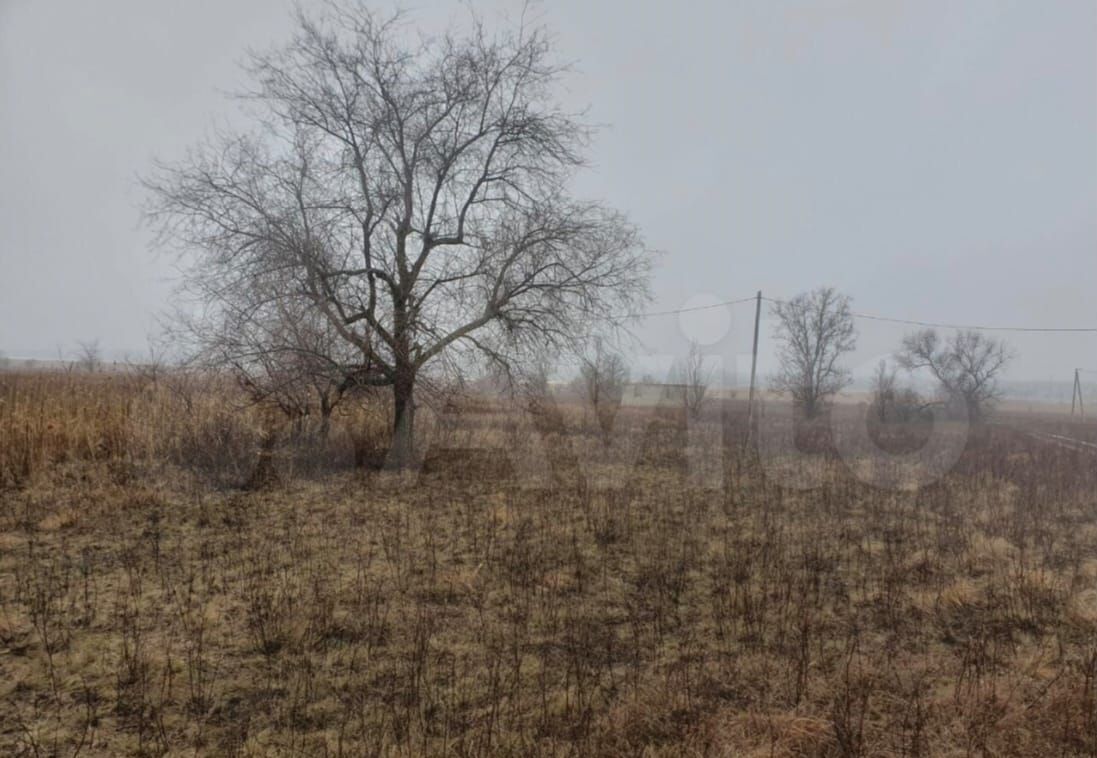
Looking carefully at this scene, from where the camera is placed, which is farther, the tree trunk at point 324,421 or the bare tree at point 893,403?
the bare tree at point 893,403

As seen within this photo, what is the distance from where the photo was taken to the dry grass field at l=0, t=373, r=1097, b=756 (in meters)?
2.53

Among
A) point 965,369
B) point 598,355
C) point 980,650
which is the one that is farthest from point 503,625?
point 965,369

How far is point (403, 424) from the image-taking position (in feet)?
30.2

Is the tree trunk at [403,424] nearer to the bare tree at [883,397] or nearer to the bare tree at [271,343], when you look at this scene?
the bare tree at [271,343]

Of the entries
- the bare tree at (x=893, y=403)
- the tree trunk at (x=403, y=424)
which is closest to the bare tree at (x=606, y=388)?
the tree trunk at (x=403, y=424)

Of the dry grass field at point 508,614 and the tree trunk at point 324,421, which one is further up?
the tree trunk at point 324,421

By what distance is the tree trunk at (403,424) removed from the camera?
29.2 feet

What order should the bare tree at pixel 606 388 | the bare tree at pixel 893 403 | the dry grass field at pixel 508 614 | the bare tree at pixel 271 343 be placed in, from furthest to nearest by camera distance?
the bare tree at pixel 893 403 → the bare tree at pixel 606 388 → the bare tree at pixel 271 343 → the dry grass field at pixel 508 614

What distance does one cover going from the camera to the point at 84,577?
4.12m

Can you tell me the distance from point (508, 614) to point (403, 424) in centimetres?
590

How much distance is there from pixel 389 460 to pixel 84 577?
5.11 metres

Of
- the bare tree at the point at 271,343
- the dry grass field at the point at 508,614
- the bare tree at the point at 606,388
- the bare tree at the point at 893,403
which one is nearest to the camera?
the dry grass field at the point at 508,614

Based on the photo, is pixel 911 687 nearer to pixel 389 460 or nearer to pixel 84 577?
pixel 84 577

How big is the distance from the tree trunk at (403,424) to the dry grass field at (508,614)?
126 cm
